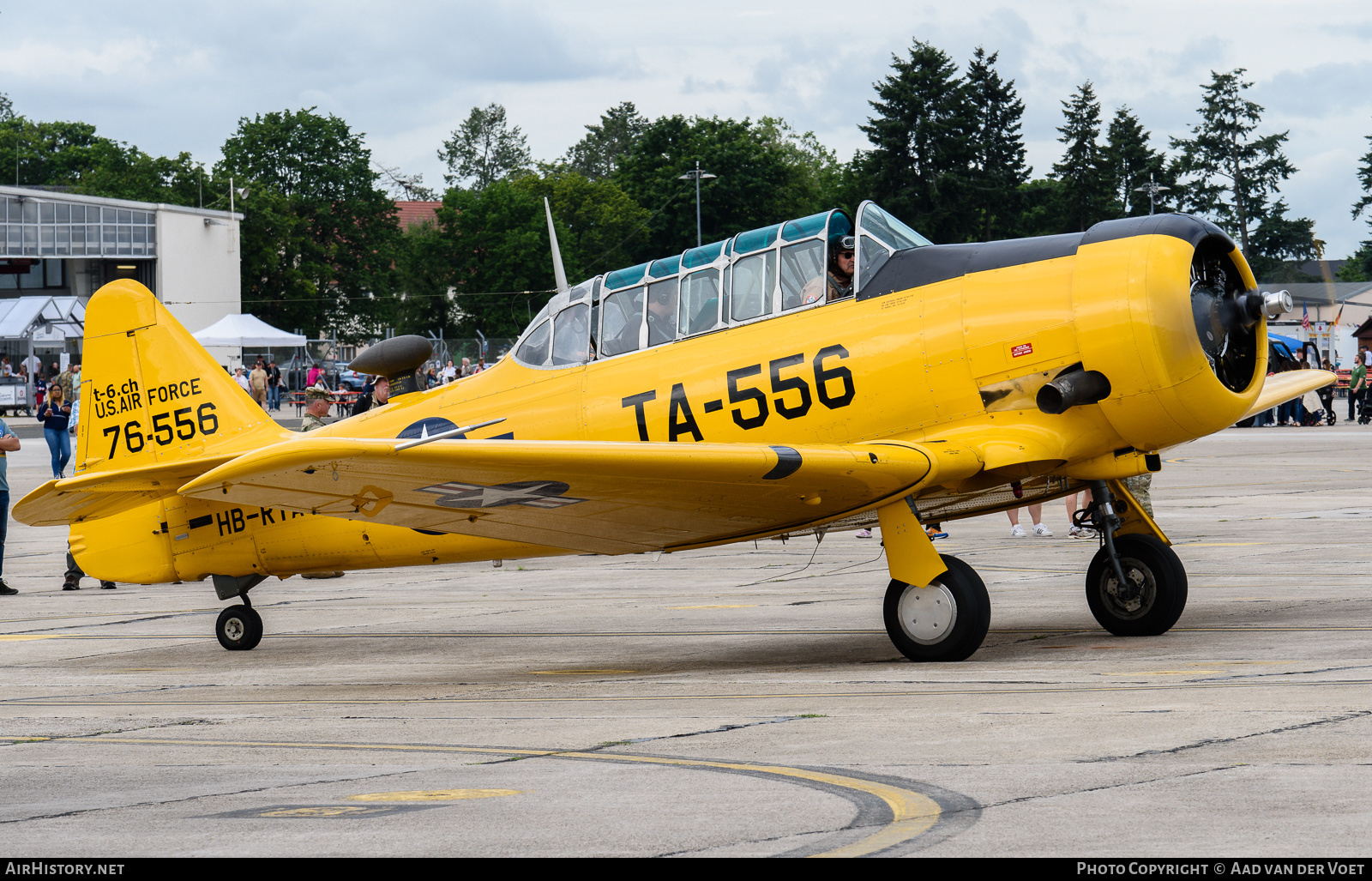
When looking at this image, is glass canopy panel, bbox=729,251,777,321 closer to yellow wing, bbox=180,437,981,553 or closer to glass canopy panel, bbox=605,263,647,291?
glass canopy panel, bbox=605,263,647,291

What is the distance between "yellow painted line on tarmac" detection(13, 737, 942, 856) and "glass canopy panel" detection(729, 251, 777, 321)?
156 inches

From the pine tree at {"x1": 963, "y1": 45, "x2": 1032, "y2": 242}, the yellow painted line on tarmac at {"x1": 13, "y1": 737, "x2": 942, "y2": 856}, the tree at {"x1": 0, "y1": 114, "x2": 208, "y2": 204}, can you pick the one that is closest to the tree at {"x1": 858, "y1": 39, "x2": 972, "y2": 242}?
the pine tree at {"x1": 963, "y1": 45, "x2": 1032, "y2": 242}

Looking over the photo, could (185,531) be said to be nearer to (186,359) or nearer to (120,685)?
(186,359)

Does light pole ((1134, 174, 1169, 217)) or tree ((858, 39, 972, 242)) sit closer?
light pole ((1134, 174, 1169, 217))

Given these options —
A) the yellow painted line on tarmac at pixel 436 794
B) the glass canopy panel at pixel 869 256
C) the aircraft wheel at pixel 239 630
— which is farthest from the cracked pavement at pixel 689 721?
the glass canopy panel at pixel 869 256

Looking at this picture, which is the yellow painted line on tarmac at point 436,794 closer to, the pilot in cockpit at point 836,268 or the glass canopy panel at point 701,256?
the pilot in cockpit at point 836,268

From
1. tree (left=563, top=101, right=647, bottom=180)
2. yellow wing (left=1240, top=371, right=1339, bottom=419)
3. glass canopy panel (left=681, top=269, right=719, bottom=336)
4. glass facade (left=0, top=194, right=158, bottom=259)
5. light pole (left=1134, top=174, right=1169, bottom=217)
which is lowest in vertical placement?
yellow wing (left=1240, top=371, right=1339, bottom=419)

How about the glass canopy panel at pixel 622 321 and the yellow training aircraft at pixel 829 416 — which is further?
the glass canopy panel at pixel 622 321

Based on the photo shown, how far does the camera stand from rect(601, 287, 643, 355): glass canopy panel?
1007 centimetres

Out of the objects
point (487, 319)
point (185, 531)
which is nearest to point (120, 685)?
point (185, 531)

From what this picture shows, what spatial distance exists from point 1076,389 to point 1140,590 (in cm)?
171

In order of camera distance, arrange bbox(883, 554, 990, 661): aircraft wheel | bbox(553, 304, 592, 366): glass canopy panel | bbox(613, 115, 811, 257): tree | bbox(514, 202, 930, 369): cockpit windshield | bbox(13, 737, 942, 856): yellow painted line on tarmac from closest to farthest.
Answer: bbox(13, 737, 942, 856): yellow painted line on tarmac → bbox(883, 554, 990, 661): aircraft wheel → bbox(514, 202, 930, 369): cockpit windshield → bbox(553, 304, 592, 366): glass canopy panel → bbox(613, 115, 811, 257): tree

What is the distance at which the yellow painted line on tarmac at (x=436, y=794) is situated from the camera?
5.52m

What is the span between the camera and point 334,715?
26.0 feet
